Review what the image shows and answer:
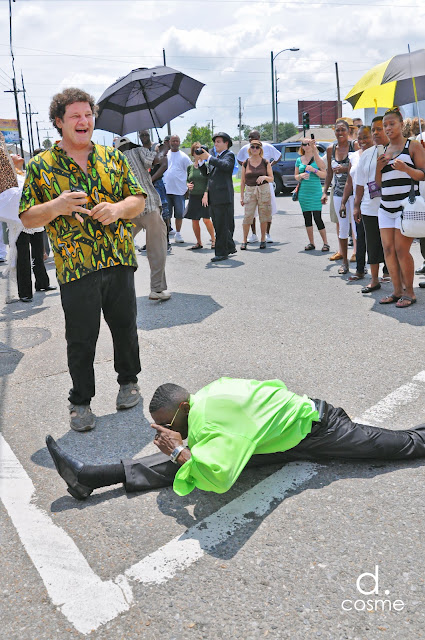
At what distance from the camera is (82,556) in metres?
2.84

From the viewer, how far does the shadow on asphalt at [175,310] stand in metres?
6.75

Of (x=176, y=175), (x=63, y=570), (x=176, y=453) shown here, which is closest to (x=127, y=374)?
(x=176, y=453)

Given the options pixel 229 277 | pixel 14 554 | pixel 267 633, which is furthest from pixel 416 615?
pixel 229 277

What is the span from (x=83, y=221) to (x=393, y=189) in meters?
3.85

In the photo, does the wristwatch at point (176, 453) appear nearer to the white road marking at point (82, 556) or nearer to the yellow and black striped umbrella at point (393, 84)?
the white road marking at point (82, 556)

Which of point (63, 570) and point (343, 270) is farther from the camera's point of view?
point (343, 270)

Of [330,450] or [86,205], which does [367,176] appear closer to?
[86,205]

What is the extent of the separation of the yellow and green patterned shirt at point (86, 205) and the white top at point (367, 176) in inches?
154

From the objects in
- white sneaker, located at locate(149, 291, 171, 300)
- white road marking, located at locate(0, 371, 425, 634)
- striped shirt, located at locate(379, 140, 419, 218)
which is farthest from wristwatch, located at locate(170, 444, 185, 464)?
white sneaker, located at locate(149, 291, 171, 300)

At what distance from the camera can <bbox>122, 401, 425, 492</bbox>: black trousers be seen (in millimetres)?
3357

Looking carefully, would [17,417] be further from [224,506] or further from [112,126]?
[112,126]

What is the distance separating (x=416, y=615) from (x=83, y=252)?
271cm

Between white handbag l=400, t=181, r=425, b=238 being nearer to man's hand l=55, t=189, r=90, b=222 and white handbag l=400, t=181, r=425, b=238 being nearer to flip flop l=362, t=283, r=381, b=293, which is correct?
flip flop l=362, t=283, r=381, b=293

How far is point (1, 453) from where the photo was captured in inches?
155
